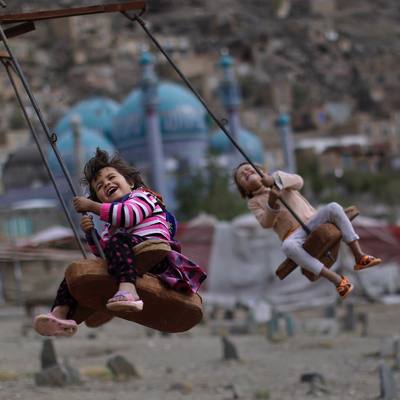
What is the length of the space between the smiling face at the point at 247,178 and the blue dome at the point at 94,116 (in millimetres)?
44114

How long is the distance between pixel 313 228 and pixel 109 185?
2639mm

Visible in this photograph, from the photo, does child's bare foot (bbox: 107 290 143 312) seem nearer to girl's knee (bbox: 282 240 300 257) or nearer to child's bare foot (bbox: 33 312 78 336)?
child's bare foot (bbox: 33 312 78 336)

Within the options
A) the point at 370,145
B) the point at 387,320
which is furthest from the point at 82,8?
the point at 370,145

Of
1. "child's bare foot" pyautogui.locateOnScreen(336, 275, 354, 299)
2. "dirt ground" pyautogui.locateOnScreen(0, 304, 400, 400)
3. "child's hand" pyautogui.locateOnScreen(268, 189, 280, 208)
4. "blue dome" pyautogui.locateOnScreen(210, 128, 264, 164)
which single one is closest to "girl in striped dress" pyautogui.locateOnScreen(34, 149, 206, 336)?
"child's bare foot" pyautogui.locateOnScreen(336, 275, 354, 299)

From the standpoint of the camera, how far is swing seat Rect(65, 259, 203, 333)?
7891 mm

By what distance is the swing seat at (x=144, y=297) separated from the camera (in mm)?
7891

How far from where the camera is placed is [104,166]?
8.41m

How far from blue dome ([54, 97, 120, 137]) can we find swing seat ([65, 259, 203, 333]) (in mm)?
46656

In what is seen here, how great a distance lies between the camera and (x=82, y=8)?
8422 millimetres

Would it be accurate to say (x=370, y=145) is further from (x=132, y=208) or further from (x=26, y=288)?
(x=132, y=208)

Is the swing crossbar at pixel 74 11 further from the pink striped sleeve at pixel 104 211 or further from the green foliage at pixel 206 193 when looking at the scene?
the green foliage at pixel 206 193

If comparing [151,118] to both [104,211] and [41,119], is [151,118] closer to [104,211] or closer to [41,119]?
[41,119]

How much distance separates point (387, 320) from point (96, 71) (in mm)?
112030

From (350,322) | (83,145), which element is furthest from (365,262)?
(83,145)
